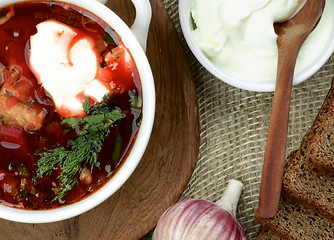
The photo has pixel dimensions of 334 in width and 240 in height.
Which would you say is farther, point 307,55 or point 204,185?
point 204,185

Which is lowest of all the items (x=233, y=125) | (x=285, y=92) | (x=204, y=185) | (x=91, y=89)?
(x=204, y=185)

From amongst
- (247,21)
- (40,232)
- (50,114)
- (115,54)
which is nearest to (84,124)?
(50,114)

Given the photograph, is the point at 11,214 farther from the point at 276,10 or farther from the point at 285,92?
the point at 276,10

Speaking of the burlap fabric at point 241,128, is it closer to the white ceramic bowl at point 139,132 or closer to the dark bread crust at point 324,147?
the dark bread crust at point 324,147


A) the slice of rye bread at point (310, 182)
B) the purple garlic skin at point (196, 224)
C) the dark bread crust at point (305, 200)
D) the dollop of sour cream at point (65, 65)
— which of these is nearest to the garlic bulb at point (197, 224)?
the purple garlic skin at point (196, 224)

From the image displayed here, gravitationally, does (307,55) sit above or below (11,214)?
above

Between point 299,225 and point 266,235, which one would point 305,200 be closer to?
point 299,225

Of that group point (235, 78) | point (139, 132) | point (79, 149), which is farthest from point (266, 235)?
point (79, 149)
